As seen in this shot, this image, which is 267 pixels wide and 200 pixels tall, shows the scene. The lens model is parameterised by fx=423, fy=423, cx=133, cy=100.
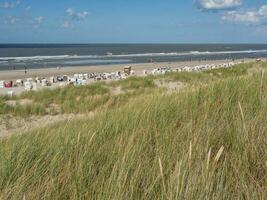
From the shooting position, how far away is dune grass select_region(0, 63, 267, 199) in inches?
80.2

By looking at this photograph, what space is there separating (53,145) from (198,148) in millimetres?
1037

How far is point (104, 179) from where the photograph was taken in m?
2.30

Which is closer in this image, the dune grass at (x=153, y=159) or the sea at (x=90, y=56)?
the dune grass at (x=153, y=159)

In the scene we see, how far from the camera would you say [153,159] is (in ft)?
A: 8.37

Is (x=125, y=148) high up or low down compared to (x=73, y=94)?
up

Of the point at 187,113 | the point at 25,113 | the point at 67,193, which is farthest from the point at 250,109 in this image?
the point at 25,113

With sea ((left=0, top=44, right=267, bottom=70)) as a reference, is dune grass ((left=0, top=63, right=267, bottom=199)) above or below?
above

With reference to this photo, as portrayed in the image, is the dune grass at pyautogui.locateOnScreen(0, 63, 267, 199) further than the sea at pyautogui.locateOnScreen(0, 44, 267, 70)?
No

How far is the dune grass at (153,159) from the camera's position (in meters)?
2.04

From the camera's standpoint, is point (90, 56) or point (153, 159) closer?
point (153, 159)

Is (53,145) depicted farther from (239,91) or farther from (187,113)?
(239,91)

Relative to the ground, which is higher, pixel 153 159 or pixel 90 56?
pixel 153 159

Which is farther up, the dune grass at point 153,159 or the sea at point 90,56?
the dune grass at point 153,159

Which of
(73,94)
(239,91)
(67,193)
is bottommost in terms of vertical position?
(73,94)
